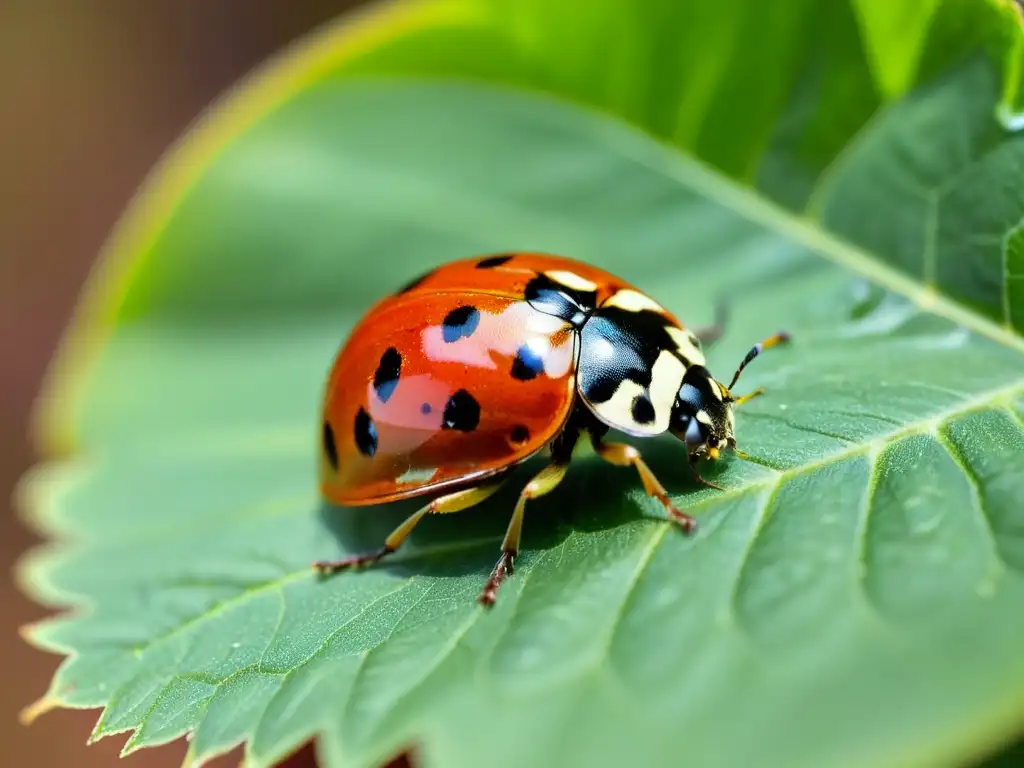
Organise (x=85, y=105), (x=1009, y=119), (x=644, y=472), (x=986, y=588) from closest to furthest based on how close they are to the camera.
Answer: (x=986, y=588), (x=644, y=472), (x=1009, y=119), (x=85, y=105)

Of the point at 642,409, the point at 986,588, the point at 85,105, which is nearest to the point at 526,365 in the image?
the point at 642,409

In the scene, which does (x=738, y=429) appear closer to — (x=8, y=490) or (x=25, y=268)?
(x=8, y=490)

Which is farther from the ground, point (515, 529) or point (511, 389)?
point (511, 389)

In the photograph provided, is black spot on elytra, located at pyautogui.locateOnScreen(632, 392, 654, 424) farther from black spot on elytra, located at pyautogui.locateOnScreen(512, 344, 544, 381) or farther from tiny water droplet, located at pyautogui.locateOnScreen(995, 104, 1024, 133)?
tiny water droplet, located at pyautogui.locateOnScreen(995, 104, 1024, 133)

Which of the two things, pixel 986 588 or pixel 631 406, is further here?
pixel 631 406

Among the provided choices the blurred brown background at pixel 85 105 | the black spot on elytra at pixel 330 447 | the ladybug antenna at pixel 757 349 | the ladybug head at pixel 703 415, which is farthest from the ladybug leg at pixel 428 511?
the blurred brown background at pixel 85 105

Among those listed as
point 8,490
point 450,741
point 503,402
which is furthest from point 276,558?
point 8,490

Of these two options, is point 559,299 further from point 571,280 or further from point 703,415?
point 703,415
